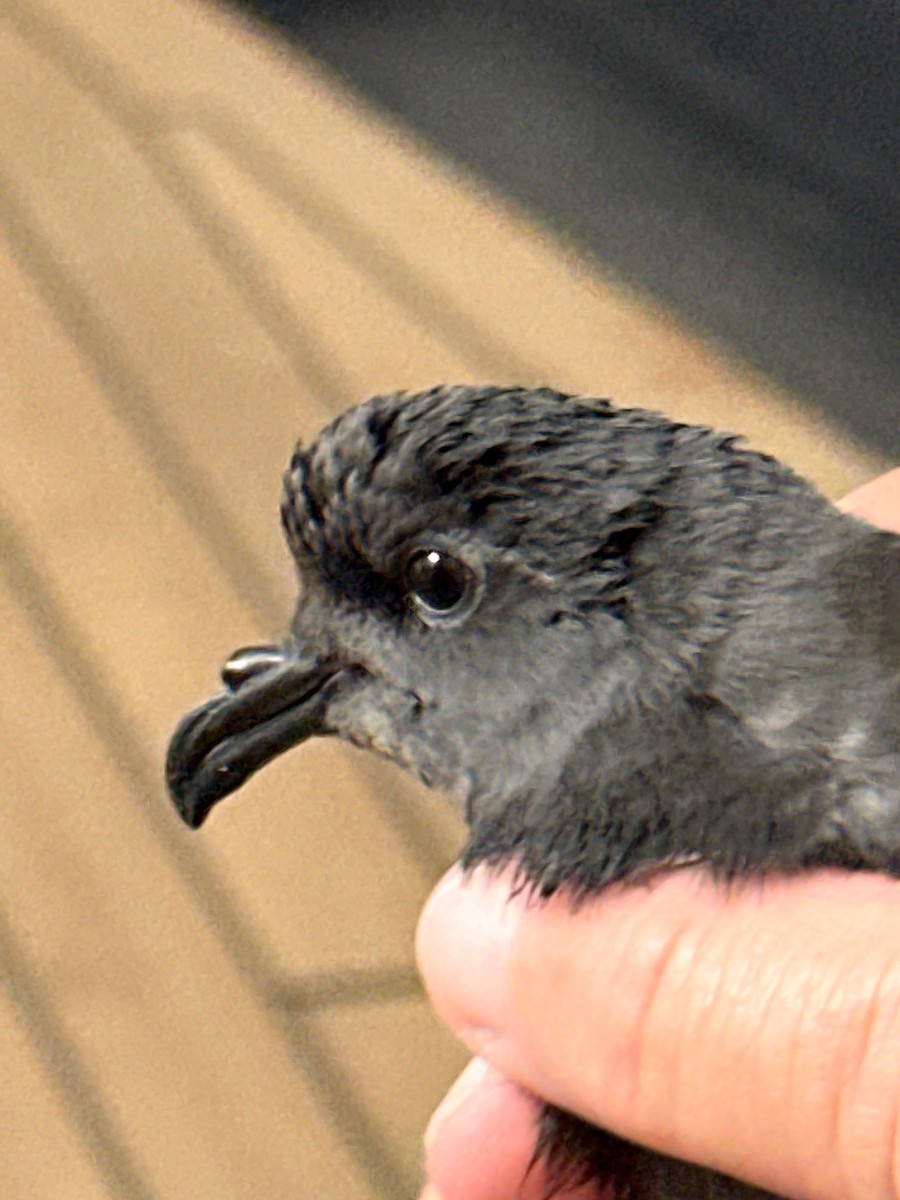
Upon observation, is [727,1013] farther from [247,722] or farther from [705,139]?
[705,139]

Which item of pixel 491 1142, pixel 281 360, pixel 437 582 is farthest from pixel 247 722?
pixel 281 360

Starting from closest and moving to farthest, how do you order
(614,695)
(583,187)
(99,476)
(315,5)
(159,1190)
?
(614,695) < (159,1190) < (99,476) < (583,187) < (315,5)

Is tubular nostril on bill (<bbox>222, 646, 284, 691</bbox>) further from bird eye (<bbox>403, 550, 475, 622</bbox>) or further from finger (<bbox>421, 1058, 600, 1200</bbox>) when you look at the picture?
Answer: finger (<bbox>421, 1058, 600, 1200</bbox>)

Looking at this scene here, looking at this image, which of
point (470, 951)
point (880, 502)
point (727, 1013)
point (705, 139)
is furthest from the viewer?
point (705, 139)

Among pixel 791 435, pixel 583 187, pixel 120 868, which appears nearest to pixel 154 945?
pixel 120 868

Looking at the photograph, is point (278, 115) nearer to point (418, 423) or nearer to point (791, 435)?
point (791, 435)

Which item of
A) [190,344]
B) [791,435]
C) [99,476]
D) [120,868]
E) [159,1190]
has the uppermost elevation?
[791,435]
